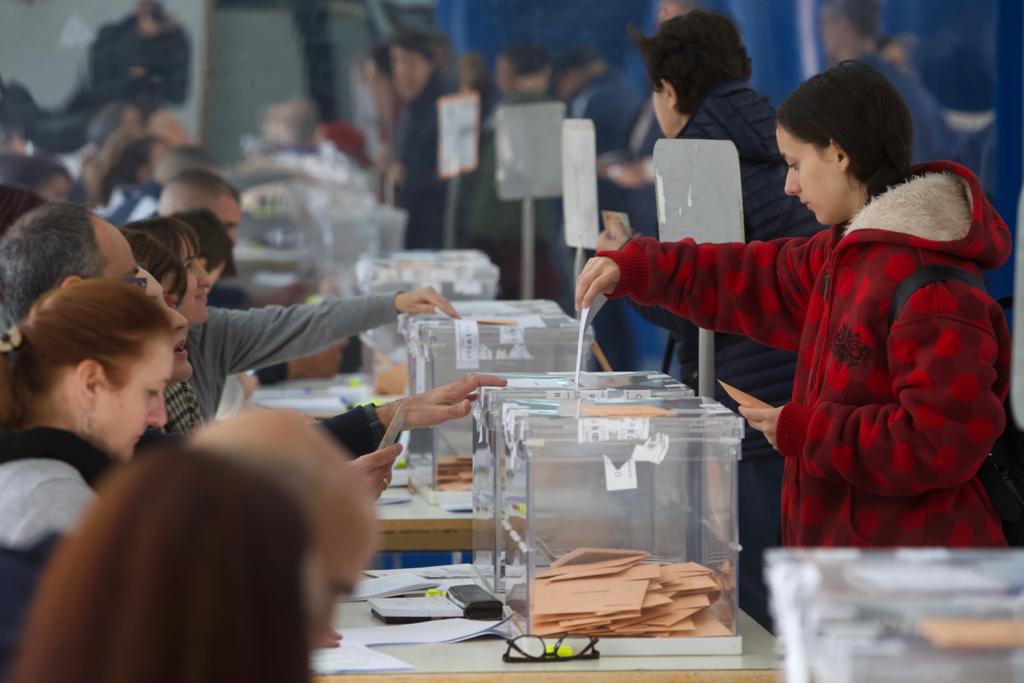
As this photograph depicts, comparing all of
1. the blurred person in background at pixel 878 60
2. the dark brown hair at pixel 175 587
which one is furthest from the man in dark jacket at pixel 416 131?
the dark brown hair at pixel 175 587

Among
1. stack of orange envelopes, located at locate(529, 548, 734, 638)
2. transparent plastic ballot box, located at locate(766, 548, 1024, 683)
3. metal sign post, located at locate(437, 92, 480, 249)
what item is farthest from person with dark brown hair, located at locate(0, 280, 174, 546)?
metal sign post, located at locate(437, 92, 480, 249)

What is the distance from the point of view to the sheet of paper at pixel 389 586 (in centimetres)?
259

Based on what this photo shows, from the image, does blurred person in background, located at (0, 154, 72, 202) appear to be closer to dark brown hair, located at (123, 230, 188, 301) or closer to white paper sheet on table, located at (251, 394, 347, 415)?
white paper sheet on table, located at (251, 394, 347, 415)

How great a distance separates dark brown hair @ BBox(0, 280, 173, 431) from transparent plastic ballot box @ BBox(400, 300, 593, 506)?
1.54 metres

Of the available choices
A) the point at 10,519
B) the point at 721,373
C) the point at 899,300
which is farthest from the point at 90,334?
the point at 721,373

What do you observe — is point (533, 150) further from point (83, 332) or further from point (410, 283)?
point (83, 332)

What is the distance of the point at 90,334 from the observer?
181 centimetres

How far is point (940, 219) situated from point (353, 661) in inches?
44.5

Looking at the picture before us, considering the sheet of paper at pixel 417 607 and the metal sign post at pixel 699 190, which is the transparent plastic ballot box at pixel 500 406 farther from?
the metal sign post at pixel 699 190

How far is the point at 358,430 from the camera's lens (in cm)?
287

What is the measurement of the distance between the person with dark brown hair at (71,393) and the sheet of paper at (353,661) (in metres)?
0.45

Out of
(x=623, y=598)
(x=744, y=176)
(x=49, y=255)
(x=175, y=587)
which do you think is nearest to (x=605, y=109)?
(x=744, y=176)

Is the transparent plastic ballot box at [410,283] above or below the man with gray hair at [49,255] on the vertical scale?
below

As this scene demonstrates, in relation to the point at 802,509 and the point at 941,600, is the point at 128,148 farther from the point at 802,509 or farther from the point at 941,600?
A: the point at 941,600
